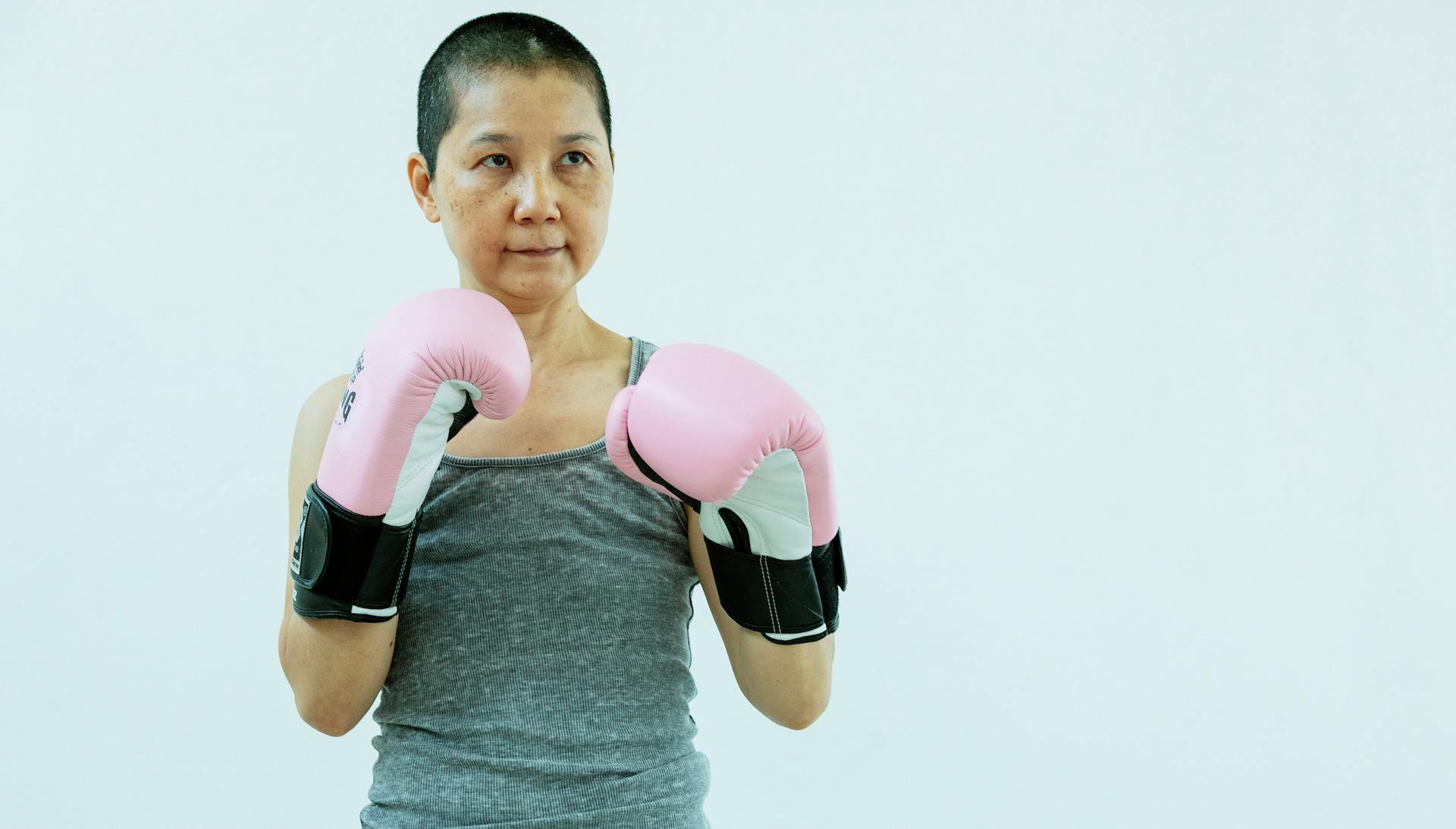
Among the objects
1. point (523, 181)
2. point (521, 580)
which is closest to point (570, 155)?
point (523, 181)

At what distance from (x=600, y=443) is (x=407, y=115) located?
3.06 feet

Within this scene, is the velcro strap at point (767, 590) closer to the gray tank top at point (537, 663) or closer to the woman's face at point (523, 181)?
the gray tank top at point (537, 663)

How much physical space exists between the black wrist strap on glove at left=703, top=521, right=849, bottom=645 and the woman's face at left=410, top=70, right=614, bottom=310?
11.2 inches

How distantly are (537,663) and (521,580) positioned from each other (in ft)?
0.25

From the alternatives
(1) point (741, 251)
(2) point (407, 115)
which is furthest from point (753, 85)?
(2) point (407, 115)

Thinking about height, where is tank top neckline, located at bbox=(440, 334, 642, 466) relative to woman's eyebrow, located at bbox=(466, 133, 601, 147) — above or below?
below

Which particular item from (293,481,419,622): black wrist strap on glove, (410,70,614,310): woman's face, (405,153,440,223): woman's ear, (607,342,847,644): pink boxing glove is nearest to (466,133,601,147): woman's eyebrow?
(410,70,614,310): woman's face

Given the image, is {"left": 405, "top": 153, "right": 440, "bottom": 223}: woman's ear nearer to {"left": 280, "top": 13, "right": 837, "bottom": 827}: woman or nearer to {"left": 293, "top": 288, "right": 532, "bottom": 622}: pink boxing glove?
{"left": 280, "top": 13, "right": 837, "bottom": 827}: woman

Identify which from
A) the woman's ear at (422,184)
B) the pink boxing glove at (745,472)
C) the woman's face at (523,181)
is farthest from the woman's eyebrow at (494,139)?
the pink boxing glove at (745,472)

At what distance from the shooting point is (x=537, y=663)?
118cm

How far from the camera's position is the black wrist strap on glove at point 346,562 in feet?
3.45

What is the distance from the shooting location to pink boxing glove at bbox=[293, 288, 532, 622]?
1.03 m

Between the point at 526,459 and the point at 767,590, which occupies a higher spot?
the point at 526,459

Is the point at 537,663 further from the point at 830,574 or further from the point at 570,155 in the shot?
the point at 570,155
